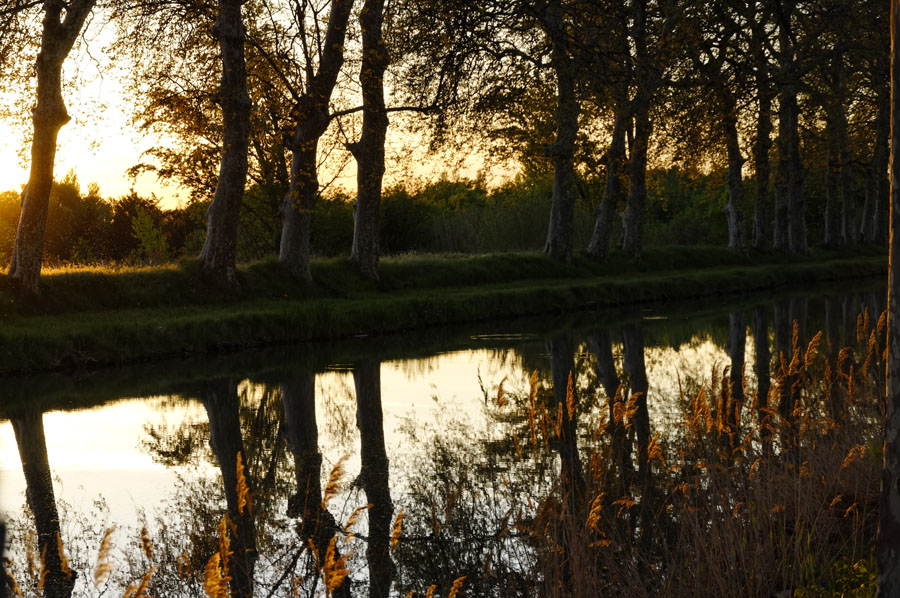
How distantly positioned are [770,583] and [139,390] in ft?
36.1

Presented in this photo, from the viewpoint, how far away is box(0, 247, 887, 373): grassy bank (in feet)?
57.5

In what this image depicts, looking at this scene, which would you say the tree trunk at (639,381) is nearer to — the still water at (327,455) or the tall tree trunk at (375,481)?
the still water at (327,455)

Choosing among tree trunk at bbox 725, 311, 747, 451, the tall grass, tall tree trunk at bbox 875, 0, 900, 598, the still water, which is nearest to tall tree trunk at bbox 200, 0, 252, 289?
the still water

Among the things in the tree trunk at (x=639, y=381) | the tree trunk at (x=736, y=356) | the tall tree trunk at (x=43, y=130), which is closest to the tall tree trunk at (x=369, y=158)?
the tall tree trunk at (x=43, y=130)

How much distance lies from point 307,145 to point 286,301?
12.1 feet

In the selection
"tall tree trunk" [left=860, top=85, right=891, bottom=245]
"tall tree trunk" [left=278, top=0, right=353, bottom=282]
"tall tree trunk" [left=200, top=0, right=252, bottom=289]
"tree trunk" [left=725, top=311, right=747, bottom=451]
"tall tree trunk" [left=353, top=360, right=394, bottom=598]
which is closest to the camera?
"tall tree trunk" [left=353, top=360, right=394, bottom=598]

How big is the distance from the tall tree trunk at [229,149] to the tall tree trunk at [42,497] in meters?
11.0

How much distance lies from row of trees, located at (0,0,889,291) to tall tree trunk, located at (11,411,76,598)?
4926mm

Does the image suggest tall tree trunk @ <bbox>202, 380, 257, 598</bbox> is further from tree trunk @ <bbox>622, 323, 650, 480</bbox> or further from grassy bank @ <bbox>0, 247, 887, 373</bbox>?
grassy bank @ <bbox>0, 247, 887, 373</bbox>

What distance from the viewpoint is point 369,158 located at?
→ 89.2ft

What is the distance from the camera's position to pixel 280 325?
20453 mm

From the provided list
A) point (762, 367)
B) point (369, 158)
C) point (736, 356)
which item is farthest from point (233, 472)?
point (369, 158)

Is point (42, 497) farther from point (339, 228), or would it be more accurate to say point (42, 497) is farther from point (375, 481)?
point (339, 228)

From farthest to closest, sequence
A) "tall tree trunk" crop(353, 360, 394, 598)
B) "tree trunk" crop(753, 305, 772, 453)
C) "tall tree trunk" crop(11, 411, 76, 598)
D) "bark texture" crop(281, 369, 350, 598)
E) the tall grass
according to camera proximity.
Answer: "bark texture" crop(281, 369, 350, 598) < "tree trunk" crop(753, 305, 772, 453) < "tall tree trunk" crop(353, 360, 394, 598) < "tall tree trunk" crop(11, 411, 76, 598) < the tall grass
